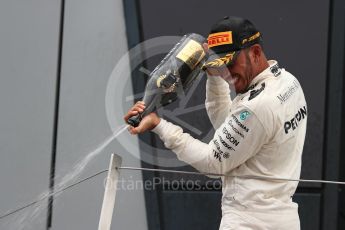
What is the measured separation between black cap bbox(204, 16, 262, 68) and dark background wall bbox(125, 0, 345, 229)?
117 centimetres

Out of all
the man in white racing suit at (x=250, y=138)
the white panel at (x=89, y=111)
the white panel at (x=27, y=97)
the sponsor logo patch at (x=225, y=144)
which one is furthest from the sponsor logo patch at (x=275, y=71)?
Result: the white panel at (x=27, y=97)

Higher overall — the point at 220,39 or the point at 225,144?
the point at 220,39

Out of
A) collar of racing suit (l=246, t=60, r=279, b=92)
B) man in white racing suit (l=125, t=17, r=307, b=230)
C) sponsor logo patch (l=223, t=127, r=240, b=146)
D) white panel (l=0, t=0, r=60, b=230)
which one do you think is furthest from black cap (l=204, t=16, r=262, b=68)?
white panel (l=0, t=0, r=60, b=230)

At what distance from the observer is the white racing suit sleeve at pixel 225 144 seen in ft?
6.86

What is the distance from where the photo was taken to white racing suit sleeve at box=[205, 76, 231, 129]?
2494mm

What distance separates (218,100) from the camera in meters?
2.51

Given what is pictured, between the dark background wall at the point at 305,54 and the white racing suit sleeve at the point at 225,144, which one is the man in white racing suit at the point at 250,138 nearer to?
the white racing suit sleeve at the point at 225,144

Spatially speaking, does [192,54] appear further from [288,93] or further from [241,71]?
[288,93]

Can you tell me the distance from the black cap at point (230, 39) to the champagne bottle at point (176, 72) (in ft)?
0.55

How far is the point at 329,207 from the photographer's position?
3.42m

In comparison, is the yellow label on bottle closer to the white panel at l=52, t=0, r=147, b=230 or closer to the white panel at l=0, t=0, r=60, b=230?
the white panel at l=52, t=0, r=147, b=230

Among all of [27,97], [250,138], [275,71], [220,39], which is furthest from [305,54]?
[27,97]

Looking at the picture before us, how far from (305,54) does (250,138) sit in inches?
54.9

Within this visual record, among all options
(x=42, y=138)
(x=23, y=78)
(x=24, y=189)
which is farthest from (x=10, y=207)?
(x=23, y=78)
